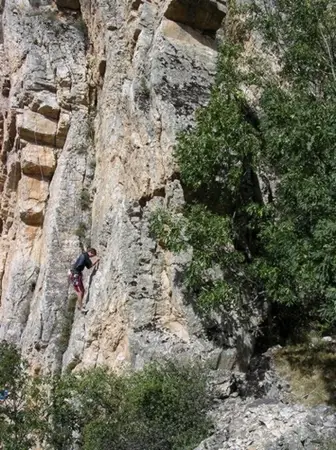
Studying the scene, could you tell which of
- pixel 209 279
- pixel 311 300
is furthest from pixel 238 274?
pixel 311 300

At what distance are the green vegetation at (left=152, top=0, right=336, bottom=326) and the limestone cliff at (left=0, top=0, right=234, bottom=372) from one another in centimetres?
80

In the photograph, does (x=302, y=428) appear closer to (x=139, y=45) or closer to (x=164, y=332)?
(x=164, y=332)

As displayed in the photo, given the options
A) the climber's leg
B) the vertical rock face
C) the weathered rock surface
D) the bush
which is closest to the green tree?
the bush

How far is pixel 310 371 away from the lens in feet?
40.9

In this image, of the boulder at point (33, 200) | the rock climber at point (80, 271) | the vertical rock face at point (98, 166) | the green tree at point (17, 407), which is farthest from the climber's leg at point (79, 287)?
the boulder at point (33, 200)

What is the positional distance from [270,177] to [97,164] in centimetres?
524

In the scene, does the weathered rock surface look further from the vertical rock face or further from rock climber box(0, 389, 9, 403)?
rock climber box(0, 389, 9, 403)

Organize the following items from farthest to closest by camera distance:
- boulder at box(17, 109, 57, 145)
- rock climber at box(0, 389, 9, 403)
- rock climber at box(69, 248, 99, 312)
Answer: boulder at box(17, 109, 57, 145) → rock climber at box(69, 248, 99, 312) → rock climber at box(0, 389, 9, 403)

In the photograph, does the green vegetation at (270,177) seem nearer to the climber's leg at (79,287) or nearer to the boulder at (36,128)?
the climber's leg at (79,287)

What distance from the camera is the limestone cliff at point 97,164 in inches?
523

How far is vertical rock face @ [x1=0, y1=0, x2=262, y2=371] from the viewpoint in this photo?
1324cm

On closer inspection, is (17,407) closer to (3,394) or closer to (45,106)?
(3,394)

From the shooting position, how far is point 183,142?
13.5 metres

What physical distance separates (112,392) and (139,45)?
962 cm
